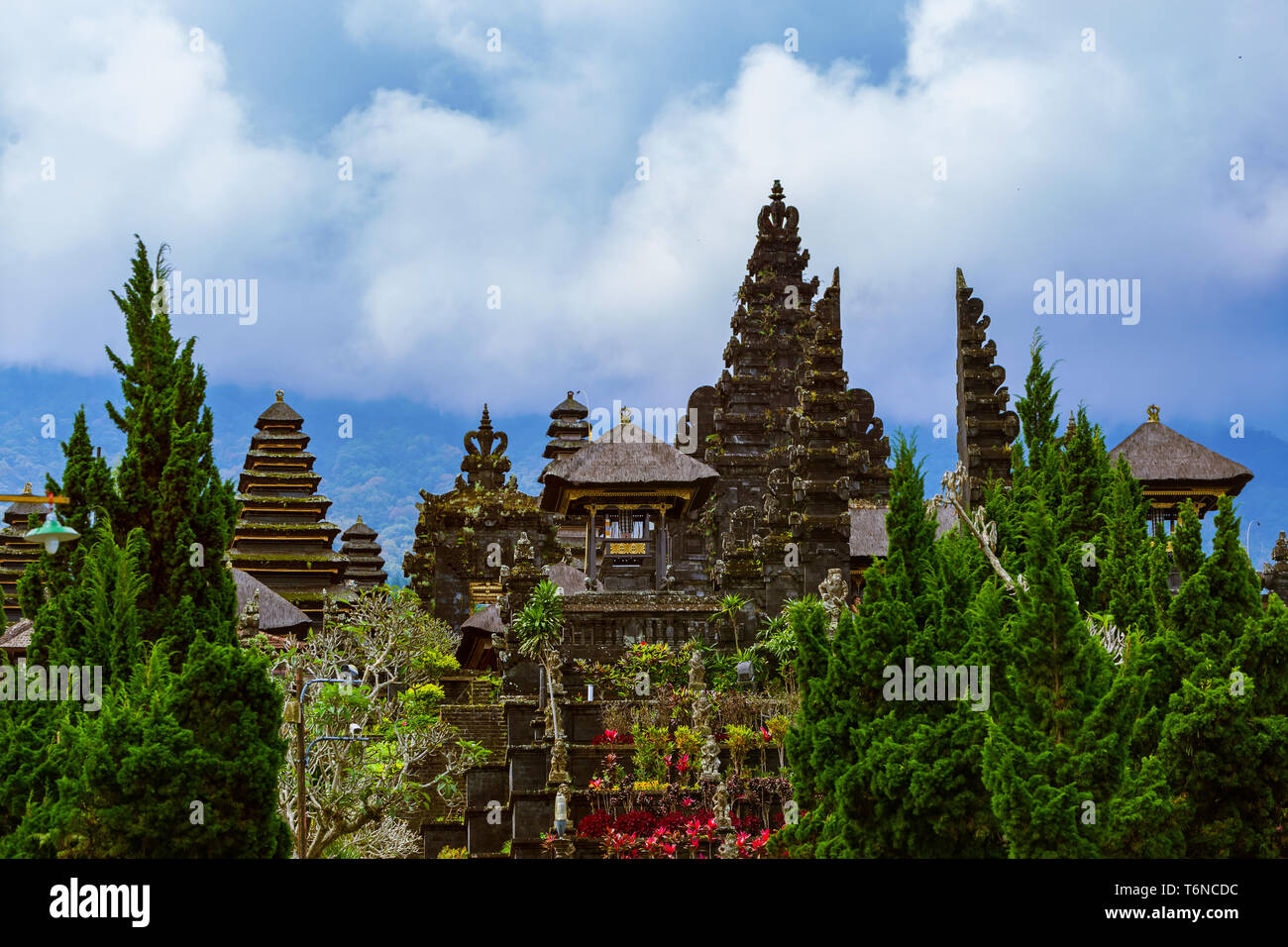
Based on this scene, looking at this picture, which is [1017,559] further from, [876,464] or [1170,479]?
[876,464]

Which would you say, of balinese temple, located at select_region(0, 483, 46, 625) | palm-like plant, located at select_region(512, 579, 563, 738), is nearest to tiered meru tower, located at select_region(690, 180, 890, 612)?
palm-like plant, located at select_region(512, 579, 563, 738)

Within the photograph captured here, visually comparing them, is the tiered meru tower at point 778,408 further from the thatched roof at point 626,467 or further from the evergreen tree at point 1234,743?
the evergreen tree at point 1234,743

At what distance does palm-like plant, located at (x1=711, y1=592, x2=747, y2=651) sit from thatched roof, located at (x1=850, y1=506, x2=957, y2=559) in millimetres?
6625

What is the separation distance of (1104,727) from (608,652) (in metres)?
17.8

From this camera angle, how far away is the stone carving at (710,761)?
31.8 metres

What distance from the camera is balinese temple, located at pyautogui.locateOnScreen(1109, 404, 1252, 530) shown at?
45750 millimetres

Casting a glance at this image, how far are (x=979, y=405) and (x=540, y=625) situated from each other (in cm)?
1549

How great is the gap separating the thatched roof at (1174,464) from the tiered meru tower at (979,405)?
9.72 feet

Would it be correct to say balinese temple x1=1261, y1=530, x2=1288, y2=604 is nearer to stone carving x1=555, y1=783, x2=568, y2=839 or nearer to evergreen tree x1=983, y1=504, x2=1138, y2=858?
stone carving x1=555, y1=783, x2=568, y2=839

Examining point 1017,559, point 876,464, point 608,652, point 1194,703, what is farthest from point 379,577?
point 1194,703

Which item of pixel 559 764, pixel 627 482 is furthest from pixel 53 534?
pixel 627 482

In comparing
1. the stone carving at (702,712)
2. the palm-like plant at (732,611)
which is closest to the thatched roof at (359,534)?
the palm-like plant at (732,611)

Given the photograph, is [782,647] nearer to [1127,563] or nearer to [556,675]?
[556,675]

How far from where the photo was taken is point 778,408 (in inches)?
2306
